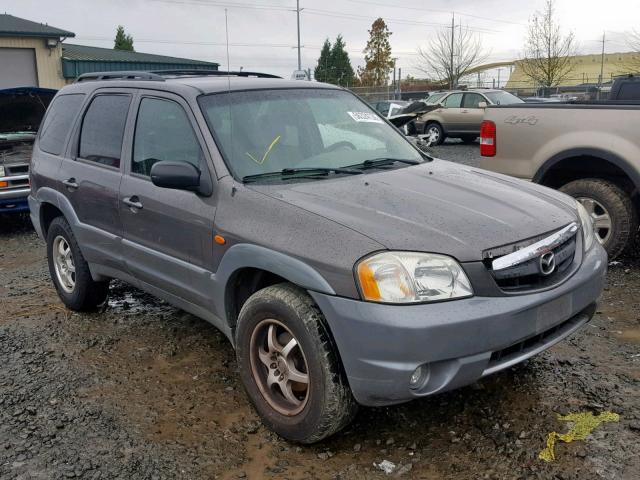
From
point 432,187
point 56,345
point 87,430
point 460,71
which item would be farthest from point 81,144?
point 460,71

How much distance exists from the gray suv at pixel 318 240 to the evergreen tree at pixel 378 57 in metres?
55.4

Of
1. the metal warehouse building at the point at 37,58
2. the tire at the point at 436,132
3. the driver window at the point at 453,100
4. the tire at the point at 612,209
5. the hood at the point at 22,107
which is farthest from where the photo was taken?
the metal warehouse building at the point at 37,58

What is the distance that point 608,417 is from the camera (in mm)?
3211

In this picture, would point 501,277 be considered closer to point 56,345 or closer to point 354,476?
point 354,476

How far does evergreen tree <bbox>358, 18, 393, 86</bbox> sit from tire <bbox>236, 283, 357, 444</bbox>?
56769mm

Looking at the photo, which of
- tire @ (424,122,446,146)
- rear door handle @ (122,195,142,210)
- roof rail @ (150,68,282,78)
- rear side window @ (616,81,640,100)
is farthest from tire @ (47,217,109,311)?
tire @ (424,122,446,146)

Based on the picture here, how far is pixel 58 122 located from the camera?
506 cm

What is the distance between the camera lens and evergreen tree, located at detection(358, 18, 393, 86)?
57.7 metres

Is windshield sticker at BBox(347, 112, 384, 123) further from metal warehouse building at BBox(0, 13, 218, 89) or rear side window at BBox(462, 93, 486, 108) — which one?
metal warehouse building at BBox(0, 13, 218, 89)

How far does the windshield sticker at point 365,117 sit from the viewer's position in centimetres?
427

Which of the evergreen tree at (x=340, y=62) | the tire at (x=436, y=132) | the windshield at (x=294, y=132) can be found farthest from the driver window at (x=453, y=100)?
the evergreen tree at (x=340, y=62)

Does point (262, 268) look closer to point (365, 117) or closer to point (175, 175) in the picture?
point (175, 175)

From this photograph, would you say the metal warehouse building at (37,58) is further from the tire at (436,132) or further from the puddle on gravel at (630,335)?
the puddle on gravel at (630,335)

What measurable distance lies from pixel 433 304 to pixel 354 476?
90 cm
